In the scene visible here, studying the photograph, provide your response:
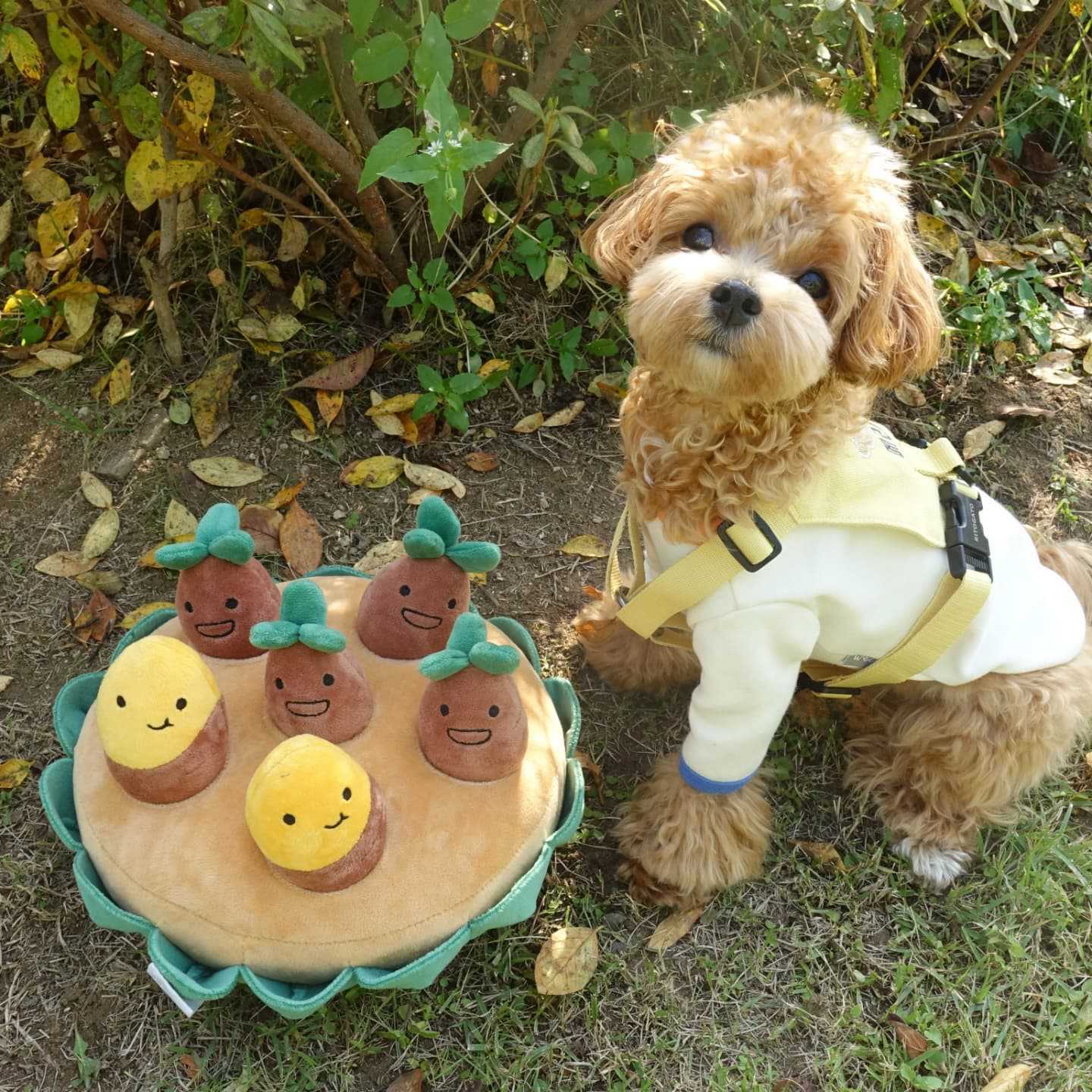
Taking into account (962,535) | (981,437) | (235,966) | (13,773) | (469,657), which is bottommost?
(13,773)

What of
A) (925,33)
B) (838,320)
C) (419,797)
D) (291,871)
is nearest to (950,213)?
(925,33)

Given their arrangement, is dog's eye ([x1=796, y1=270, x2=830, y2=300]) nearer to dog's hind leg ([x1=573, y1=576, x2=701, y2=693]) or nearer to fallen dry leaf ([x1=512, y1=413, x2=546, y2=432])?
dog's hind leg ([x1=573, y1=576, x2=701, y2=693])

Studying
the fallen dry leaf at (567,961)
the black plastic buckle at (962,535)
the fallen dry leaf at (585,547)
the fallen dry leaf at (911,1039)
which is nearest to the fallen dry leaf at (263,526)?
the fallen dry leaf at (585,547)

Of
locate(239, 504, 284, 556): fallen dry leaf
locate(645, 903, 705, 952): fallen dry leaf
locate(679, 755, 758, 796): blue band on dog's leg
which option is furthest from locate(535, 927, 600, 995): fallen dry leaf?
locate(239, 504, 284, 556): fallen dry leaf

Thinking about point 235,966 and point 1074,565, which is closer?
point 235,966

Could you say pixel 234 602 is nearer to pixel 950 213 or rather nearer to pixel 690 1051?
pixel 690 1051

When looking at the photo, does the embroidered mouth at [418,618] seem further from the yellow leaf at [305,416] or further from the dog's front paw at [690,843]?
the yellow leaf at [305,416]

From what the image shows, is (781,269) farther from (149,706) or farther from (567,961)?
(567,961)

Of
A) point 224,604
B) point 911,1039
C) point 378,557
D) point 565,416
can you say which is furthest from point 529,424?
point 911,1039
